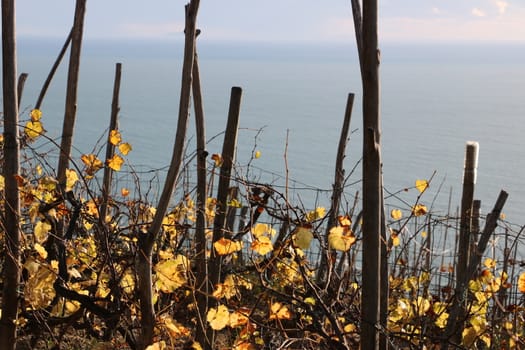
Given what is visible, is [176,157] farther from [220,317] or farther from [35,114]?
[35,114]

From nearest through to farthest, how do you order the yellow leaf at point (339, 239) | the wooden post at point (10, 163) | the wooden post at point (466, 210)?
the yellow leaf at point (339, 239) → the wooden post at point (10, 163) → the wooden post at point (466, 210)

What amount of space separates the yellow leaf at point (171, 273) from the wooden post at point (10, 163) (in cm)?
39

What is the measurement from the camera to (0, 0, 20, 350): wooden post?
1.85 metres

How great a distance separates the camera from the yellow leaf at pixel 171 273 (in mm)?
1746

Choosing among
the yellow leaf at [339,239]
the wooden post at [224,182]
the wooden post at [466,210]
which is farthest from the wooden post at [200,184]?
the wooden post at [466,210]

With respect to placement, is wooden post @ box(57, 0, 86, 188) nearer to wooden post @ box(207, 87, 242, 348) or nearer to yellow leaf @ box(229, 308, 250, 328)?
wooden post @ box(207, 87, 242, 348)

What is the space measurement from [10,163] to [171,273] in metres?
0.51

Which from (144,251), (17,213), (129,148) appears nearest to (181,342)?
(129,148)

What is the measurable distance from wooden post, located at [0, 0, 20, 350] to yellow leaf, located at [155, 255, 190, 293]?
0.39m

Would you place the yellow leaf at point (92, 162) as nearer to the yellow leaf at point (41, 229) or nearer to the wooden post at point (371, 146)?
the yellow leaf at point (41, 229)

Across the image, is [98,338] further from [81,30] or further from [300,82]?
[300,82]

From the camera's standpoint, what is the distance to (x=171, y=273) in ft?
5.76

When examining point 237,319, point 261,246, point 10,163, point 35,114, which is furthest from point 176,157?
point 35,114

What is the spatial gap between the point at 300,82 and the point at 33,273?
52.7ft
